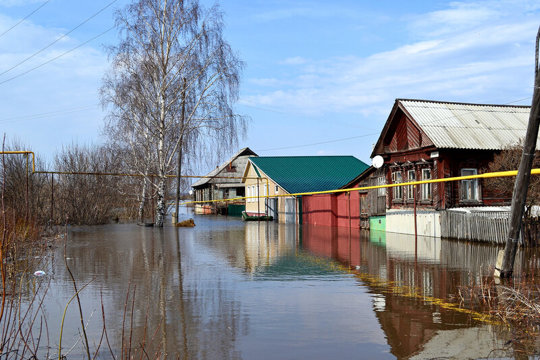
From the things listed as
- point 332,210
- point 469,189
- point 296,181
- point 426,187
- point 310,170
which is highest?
point 310,170

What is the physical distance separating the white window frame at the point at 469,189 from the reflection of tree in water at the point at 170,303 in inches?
504

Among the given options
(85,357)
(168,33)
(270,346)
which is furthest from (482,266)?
(168,33)

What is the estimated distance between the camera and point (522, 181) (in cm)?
944

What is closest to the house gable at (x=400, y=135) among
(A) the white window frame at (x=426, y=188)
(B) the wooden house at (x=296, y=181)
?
(A) the white window frame at (x=426, y=188)

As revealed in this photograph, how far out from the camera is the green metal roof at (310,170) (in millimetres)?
40531

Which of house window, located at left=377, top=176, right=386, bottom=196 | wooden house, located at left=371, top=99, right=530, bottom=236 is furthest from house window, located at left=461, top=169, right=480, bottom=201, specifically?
house window, located at left=377, top=176, right=386, bottom=196

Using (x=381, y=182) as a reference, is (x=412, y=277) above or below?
below

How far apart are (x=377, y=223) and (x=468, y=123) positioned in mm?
6735

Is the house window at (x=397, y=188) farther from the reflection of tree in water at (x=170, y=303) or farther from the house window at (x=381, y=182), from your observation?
the reflection of tree in water at (x=170, y=303)

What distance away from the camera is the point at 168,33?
2983cm

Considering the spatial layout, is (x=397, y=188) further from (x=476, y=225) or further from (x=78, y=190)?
(x=78, y=190)

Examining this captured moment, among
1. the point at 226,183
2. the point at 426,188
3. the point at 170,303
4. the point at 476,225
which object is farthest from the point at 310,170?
the point at 170,303

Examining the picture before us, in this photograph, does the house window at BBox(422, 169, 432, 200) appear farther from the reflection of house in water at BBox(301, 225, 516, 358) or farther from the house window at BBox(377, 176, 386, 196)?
the house window at BBox(377, 176, 386, 196)

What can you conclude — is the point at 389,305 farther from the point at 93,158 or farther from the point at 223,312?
the point at 93,158
